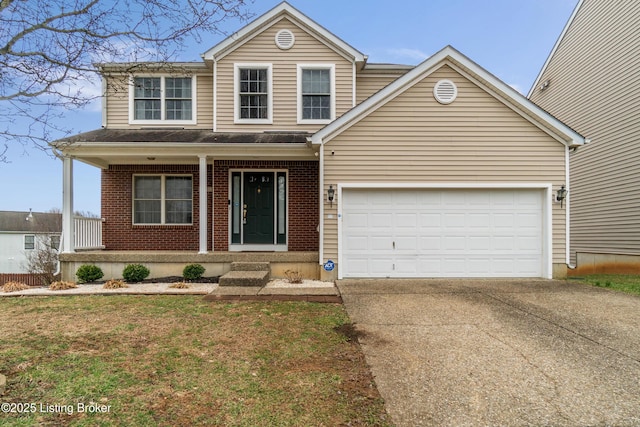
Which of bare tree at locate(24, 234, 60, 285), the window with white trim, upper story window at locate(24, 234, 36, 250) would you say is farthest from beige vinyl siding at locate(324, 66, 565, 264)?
upper story window at locate(24, 234, 36, 250)

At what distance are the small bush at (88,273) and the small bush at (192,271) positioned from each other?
7.09 ft

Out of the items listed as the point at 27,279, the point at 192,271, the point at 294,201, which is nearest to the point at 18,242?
the point at 27,279

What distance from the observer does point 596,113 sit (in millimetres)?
12312

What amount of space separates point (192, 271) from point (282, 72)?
630 centimetres

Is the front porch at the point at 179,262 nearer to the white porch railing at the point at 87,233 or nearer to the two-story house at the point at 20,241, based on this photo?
the white porch railing at the point at 87,233

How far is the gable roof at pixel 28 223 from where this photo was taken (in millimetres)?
27484

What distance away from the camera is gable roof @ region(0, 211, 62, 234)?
27484 mm

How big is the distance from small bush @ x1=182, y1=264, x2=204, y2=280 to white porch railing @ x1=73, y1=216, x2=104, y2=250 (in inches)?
132

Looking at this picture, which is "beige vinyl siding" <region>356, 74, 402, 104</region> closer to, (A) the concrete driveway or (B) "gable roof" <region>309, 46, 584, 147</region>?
(B) "gable roof" <region>309, 46, 584, 147</region>

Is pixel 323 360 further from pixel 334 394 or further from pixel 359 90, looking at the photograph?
pixel 359 90

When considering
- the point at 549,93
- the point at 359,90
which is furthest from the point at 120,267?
the point at 549,93

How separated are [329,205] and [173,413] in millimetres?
6196

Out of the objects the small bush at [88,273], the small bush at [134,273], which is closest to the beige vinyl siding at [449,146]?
the small bush at [134,273]

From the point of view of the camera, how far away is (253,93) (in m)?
10.6
